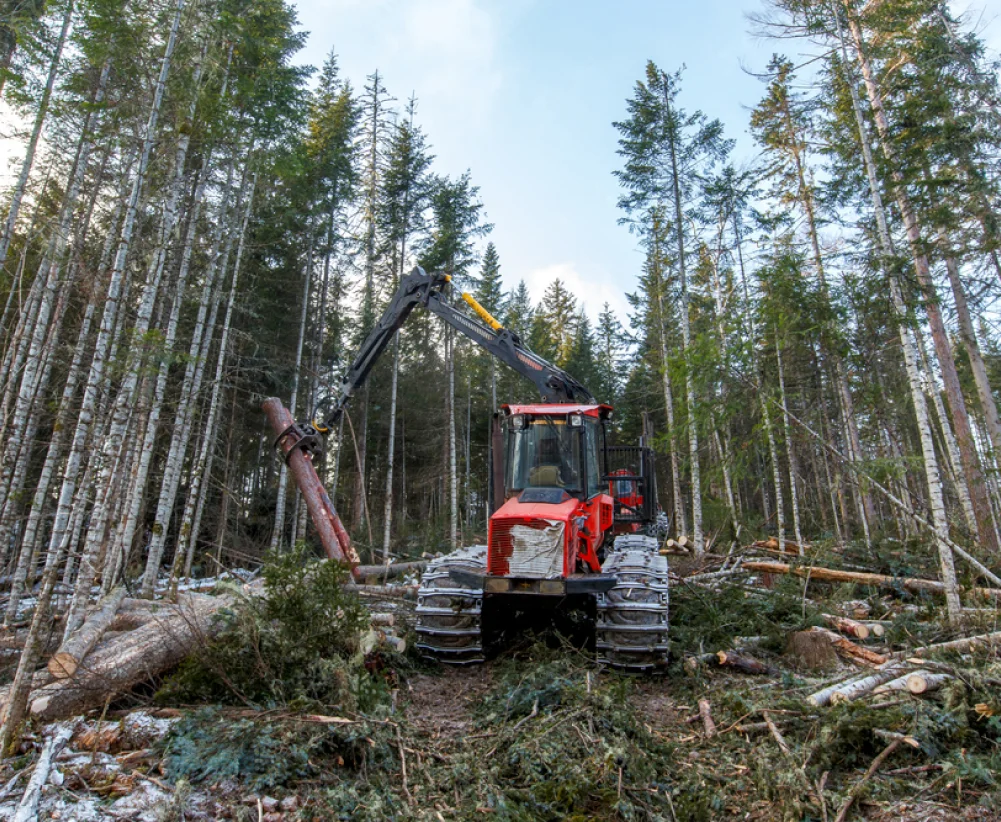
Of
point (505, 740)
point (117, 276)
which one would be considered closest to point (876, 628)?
point (505, 740)

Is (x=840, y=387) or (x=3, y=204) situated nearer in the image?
(x=3, y=204)

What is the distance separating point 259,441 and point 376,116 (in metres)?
11.9

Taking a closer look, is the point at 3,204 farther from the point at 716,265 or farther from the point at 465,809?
the point at 716,265

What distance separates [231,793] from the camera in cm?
334

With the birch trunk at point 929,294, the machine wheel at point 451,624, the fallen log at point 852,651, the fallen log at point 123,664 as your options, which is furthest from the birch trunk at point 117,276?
the birch trunk at point 929,294

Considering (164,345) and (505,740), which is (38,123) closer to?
(164,345)

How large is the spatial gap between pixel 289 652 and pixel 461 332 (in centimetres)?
632

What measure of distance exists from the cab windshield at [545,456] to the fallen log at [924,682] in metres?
3.40

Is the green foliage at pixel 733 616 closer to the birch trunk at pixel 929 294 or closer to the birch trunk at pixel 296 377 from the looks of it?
the birch trunk at pixel 929 294

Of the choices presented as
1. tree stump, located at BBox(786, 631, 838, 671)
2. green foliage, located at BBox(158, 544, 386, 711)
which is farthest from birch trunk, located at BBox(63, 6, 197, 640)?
tree stump, located at BBox(786, 631, 838, 671)

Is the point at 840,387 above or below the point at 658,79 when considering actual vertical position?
below

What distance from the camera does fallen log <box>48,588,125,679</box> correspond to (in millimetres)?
4750

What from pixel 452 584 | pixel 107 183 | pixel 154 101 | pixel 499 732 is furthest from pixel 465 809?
pixel 107 183

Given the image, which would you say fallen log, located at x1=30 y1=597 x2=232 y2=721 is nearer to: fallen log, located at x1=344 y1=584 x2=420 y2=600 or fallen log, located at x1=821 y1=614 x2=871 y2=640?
fallen log, located at x1=344 y1=584 x2=420 y2=600
